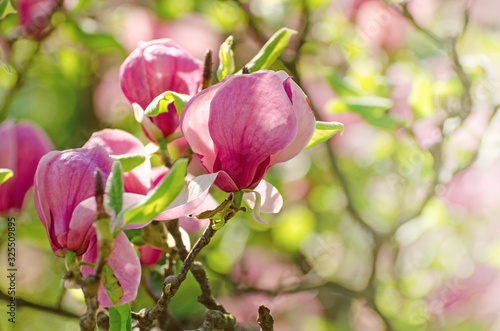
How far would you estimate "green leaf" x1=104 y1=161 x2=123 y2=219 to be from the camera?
1.31 ft

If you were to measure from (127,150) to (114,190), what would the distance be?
17 cm

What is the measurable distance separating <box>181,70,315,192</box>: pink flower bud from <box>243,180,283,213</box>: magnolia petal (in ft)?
0.09

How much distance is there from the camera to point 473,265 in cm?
120

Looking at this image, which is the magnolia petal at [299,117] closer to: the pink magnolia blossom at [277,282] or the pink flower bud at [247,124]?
the pink flower bud at [247,124]

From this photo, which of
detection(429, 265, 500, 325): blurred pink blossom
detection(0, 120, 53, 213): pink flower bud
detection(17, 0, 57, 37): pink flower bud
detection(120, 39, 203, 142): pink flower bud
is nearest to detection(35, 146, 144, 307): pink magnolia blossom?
detection(120, 39, 203, 142): pink flower bud

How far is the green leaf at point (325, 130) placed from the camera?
1.70 ft

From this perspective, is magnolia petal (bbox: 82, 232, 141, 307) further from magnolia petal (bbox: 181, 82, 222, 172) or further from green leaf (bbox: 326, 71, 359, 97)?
green leaf (bbox: 326, 71, 359, 97)

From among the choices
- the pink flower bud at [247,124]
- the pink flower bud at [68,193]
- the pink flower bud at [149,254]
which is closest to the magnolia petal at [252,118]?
the pink flower bud at [247,124]

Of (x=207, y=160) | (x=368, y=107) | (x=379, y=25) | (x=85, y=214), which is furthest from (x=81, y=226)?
(x=379, y=25)

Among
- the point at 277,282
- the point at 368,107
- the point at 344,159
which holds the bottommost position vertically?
the point at 277,282

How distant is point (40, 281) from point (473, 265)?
0.93 metres

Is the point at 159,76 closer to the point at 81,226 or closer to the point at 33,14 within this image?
the point at 81,226

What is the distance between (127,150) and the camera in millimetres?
568

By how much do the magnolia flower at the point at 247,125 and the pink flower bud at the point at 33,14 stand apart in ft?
2.42
